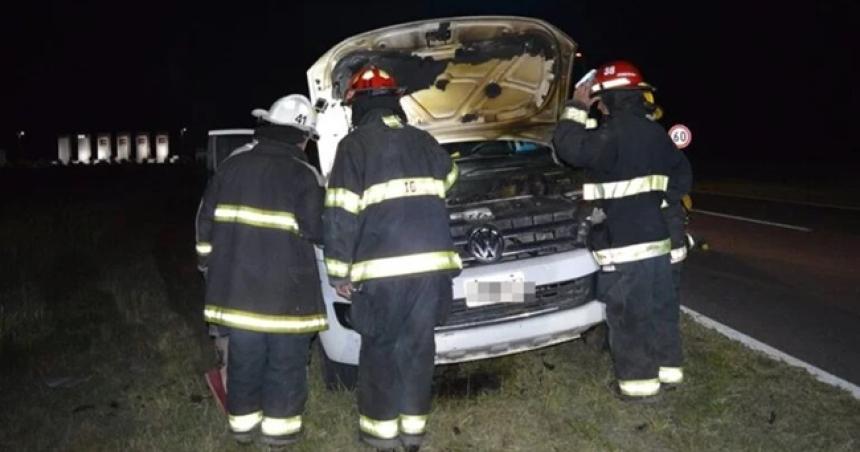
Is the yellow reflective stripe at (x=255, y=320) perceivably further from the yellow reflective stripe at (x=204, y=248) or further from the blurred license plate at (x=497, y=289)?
the blurred license plate at (x=497, y=289)

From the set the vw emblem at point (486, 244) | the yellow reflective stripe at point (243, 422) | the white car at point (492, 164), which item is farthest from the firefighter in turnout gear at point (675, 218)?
the yellow reflective stripe at point (243, 422)

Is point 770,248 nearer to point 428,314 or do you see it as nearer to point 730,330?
point 730,330

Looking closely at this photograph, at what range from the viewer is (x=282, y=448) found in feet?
14.9

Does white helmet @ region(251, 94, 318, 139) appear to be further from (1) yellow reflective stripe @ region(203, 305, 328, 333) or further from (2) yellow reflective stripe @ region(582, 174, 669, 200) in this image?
(2) yellow reflective stripe @ region(582, 174, 669, 200)

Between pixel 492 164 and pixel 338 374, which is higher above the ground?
pixel 492 164

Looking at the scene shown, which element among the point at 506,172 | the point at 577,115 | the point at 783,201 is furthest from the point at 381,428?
the point at 783,201

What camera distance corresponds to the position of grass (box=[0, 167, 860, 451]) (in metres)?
4.51

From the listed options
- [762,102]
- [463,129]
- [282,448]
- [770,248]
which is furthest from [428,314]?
[762,102]

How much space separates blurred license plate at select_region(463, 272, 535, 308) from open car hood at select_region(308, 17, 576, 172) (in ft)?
5.26

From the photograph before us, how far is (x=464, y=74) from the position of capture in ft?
20.4

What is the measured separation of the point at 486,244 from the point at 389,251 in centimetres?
92

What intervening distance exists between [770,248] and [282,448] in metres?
8.02

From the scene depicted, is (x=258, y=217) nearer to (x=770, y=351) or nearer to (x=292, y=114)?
(x=292, y=114)

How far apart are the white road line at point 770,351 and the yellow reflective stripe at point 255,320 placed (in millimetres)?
3382
